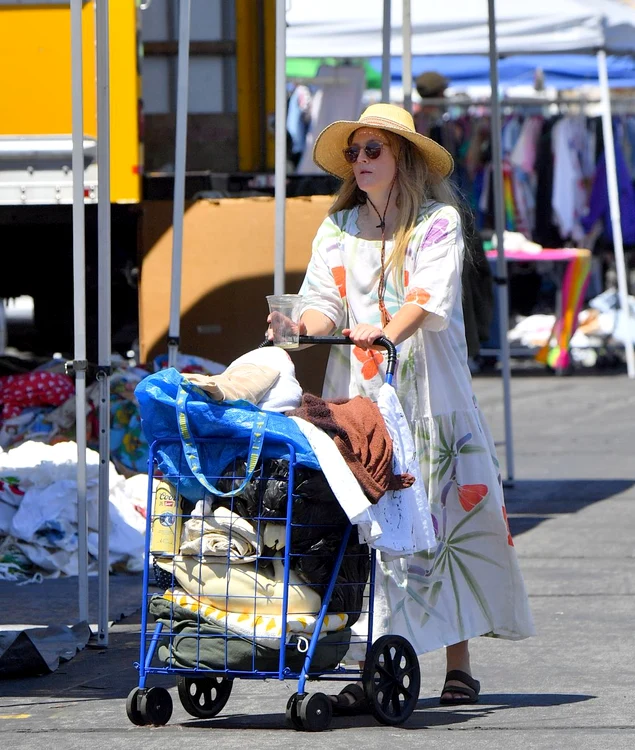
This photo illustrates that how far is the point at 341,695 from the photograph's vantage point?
457cm

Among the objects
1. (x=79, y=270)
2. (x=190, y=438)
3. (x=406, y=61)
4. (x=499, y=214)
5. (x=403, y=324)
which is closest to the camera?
(x=190, y=438)

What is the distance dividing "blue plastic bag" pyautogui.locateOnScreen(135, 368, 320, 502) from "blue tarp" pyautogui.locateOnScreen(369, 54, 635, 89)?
1454 centimetres

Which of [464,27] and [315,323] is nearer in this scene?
[315,323]

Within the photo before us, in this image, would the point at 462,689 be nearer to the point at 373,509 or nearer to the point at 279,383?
the point at 373,509

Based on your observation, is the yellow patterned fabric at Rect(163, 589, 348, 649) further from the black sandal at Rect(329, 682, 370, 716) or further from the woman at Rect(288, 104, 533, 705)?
the woman at Rect(288, 104, 533, 705)

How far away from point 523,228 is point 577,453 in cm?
712

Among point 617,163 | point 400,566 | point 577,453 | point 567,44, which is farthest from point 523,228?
Answer: point 400,566

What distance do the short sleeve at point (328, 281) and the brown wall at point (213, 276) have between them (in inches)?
160

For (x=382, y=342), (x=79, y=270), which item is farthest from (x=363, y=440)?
(x=79, y=270)

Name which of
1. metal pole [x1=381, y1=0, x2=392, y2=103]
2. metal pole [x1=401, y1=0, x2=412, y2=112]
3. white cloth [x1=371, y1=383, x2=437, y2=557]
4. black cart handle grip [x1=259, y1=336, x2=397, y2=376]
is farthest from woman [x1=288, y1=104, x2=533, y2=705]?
metal pole [x1=401, y1=0, x2=412, y2=112]

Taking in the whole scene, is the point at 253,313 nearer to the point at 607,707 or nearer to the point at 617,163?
the point at 607,707

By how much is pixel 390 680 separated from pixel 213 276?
5.02 meters

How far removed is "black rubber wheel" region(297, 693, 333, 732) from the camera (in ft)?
13.9

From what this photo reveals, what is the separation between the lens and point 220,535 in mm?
4191
